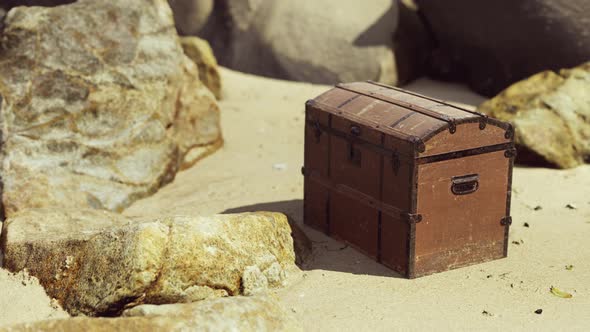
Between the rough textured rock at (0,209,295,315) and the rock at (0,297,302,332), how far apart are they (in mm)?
465

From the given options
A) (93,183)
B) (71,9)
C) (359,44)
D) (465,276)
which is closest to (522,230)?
(465,276)

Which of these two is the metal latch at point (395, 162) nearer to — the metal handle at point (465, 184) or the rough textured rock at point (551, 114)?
the metal handle at point (465, 184)

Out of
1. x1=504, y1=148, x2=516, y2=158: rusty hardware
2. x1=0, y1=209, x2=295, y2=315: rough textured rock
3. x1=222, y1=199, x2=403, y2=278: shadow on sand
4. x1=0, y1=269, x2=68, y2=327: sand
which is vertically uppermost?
x1=504, y1=148, x2=516, y2=158: rusty hardware

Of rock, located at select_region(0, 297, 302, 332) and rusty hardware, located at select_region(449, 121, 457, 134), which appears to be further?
rusty hardware, located at select_region(449, 121, 457, 134)

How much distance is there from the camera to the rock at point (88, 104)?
26.2 feet

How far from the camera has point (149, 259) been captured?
5.66 meters

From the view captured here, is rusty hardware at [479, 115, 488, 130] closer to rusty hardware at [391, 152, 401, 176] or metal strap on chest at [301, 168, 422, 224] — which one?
rusty hardware at [391, 152, 401, 176]

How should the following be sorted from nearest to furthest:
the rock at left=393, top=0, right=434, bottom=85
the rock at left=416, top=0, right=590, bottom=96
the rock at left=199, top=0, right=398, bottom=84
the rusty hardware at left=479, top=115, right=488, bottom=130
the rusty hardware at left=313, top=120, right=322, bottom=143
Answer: the rusty hardware at left=479, top=115, right=488, bottom=130, the rusty hardware at left=313, top=120, right=322, bottom=143, the rock at left=416, top=0, right=590, bottom=96, the rock at left=199, top=0, right=398, bottom=84, the rock at left=393, top=0, right=434, bottom=85

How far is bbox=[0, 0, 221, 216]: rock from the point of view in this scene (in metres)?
8.00

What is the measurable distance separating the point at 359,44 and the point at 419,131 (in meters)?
5.70

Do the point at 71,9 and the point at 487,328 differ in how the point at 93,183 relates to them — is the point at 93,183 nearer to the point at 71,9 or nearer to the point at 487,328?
the point at 71,9

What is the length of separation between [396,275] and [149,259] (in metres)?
1.71

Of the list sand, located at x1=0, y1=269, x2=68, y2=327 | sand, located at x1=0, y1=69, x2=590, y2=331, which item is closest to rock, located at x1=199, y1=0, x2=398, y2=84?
sand, located at x1=0, y1=69, x2=590, y2=331

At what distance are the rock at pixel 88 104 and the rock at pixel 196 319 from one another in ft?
9.62
